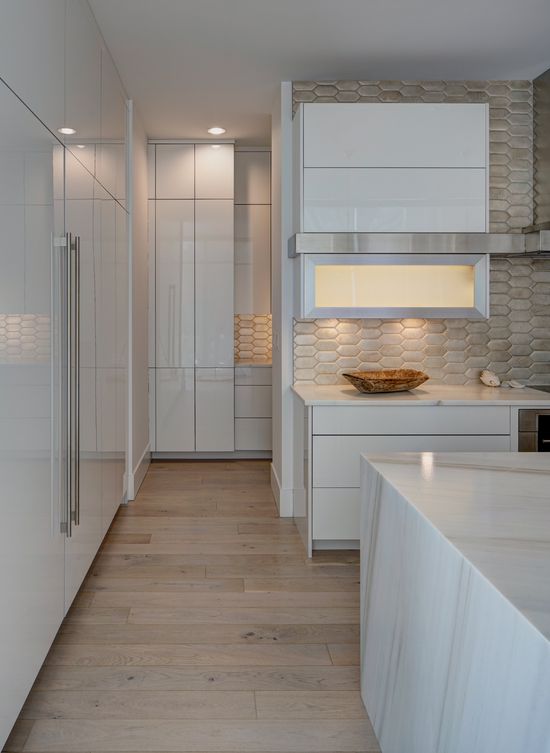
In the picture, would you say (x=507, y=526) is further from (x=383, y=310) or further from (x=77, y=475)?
(x=383, y=310)

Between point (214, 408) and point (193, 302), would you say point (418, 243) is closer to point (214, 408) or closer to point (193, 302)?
point (193, 302)

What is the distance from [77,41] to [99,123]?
54 centimetres

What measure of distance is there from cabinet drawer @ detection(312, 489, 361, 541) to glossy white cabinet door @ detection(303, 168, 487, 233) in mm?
1446

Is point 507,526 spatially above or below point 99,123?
below

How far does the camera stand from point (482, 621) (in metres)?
1.08

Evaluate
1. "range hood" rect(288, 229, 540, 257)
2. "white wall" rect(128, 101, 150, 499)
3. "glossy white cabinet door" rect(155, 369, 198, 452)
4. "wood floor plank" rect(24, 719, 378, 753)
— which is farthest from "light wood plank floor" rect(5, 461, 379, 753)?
"glossy white cabinet door" rect(155, 369, 198, 452)

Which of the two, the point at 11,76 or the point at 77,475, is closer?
the point at 11,76

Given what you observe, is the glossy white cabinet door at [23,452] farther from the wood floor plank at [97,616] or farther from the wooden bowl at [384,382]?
the wooden bowl at [384,382]

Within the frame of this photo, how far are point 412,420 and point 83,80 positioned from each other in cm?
221

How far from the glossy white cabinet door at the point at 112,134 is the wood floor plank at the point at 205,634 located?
6.68 feet

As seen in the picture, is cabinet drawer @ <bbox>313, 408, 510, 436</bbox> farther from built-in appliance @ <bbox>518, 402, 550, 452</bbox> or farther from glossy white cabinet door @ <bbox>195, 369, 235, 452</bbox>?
glossy white cabinet door @ <bbox>195, 369, 235, 452</bbox>

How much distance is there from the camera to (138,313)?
15.9ft

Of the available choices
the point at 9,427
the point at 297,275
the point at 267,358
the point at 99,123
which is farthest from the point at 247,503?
the point at 9,427

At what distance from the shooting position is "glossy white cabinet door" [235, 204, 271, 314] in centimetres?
609
